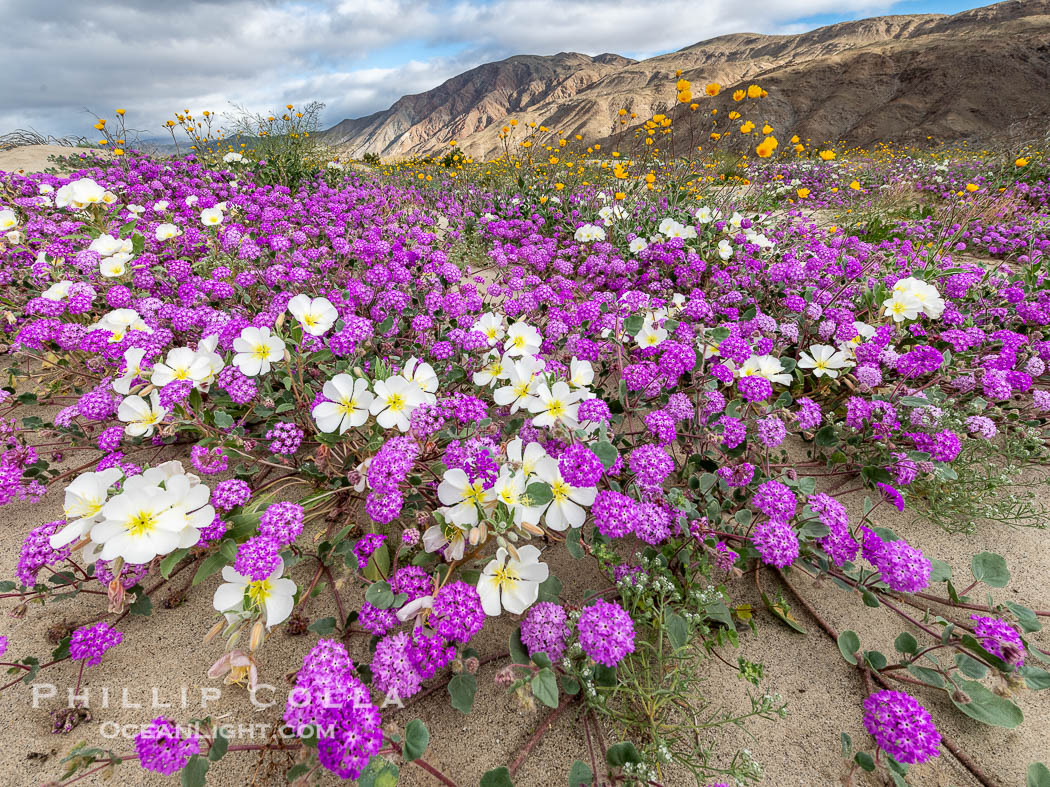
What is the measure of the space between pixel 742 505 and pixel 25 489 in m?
3.43

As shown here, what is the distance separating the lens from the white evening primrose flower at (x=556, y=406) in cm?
181

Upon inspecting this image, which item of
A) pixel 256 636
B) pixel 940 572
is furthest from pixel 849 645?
pixel 256 636

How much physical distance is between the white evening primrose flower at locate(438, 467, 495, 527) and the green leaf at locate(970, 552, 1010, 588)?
185 centimetres

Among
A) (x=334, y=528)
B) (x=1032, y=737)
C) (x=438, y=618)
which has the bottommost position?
(x=1032, y=737)

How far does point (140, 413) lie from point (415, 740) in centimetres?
173

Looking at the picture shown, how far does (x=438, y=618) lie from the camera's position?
4.56 feet

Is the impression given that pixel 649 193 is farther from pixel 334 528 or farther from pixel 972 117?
pixel 972 117

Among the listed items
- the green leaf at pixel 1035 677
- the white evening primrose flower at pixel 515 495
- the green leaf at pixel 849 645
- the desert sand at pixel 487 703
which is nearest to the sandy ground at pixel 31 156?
the desert sand at pixel 487 703

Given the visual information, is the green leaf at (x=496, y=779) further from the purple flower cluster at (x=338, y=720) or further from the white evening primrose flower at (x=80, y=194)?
the white evening primrose flower at (x=80, y=194)

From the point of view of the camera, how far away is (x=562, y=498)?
1659 millimetres

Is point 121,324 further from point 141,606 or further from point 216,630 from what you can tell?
point 216,630

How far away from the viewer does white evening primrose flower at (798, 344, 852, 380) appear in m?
2.50

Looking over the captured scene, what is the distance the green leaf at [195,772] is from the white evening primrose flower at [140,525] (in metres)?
0.57

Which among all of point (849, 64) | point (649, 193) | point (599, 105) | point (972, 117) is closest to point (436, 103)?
point (599, 105)
